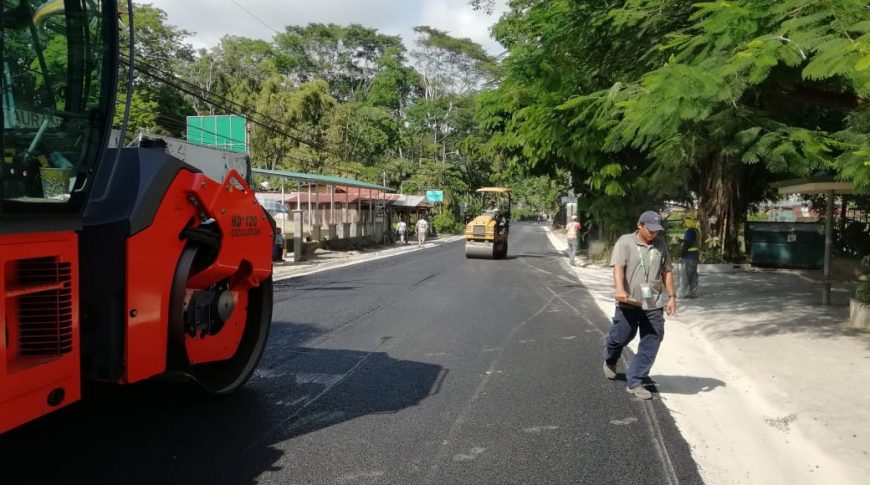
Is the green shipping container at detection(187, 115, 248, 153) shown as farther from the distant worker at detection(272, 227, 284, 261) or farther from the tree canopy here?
the distant worker at detection(272, 227, 284, 261)

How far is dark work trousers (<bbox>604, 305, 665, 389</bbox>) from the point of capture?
596 cm

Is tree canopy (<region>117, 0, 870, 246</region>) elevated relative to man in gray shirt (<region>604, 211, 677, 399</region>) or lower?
elevated

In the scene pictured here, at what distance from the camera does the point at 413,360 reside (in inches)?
295

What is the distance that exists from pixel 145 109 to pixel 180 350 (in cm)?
3148

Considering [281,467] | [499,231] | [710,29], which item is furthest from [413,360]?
[499,231]

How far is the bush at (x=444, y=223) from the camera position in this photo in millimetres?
56469

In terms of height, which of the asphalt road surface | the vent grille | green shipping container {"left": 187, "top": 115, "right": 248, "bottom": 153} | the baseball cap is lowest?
the asphalt road surface

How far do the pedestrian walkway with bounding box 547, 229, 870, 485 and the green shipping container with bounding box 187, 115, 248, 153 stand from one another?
21455 millimetres

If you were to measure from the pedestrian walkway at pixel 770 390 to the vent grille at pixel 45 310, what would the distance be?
12.5 ft

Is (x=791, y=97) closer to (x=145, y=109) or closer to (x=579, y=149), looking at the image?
(x=579, y=149)

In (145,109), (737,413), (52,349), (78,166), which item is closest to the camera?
(52,349)

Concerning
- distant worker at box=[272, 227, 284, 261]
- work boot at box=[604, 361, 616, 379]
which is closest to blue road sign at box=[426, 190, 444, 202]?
distant worker at box=[272, 227, 284, 261]

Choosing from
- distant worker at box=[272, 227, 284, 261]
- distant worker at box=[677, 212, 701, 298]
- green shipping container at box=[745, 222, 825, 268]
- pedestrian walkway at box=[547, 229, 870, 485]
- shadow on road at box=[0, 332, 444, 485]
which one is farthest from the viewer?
distant worker at box=[272, 227, 284, 261]

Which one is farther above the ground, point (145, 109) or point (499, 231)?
point (145, 109)
